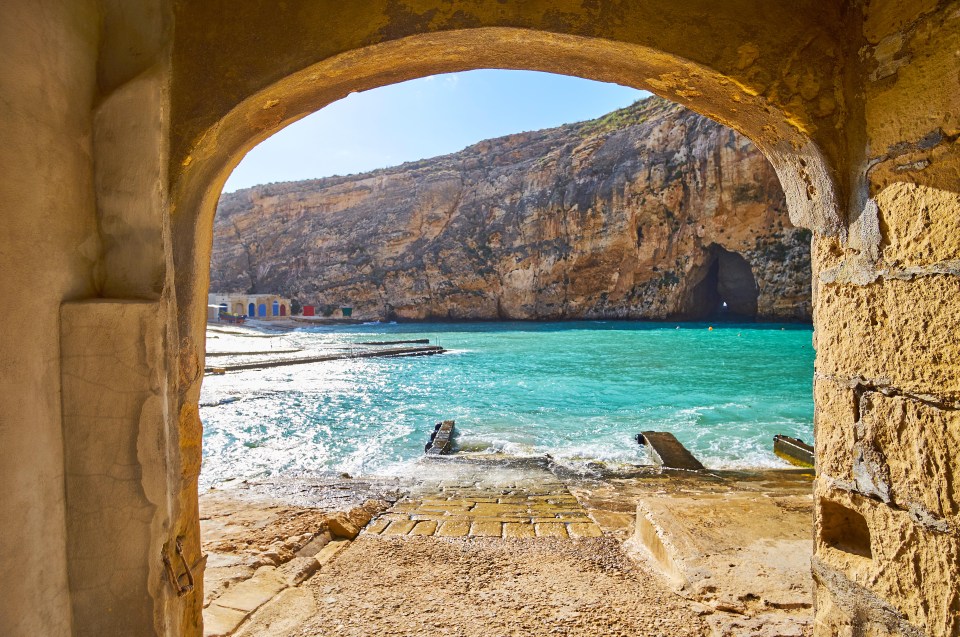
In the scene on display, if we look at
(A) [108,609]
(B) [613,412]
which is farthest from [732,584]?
(B) [613,412]

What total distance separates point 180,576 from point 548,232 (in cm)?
4199

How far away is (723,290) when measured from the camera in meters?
40.3

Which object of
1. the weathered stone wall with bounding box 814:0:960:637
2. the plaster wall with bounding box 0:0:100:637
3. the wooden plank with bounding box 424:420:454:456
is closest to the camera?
the plaster wall with bounding box 0:0:100:637

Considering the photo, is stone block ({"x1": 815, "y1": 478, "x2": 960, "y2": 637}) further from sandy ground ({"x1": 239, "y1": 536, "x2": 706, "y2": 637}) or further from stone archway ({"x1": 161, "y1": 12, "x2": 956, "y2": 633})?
sandy ground ({"x1": 239, "y1": 536, "x2": 706, "y2": 637})

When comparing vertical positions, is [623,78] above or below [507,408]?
above

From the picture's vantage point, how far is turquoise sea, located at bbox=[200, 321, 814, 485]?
7816 mm

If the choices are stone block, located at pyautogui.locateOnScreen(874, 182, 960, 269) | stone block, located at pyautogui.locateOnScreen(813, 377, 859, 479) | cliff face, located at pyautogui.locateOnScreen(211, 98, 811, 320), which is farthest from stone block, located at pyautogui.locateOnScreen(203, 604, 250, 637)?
cliff face, located at pyautogui.locateOnScreen(211, 98, 811, 320)

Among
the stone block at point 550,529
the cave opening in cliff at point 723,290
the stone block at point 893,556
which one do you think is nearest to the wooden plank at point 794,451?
the stone block at point 550,529

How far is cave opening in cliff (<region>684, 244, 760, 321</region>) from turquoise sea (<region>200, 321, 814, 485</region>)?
18947mm

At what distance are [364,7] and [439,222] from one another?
47.2 meters

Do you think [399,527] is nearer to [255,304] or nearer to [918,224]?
[918,224]

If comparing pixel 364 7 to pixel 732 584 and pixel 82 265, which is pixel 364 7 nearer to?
pixel 82 265

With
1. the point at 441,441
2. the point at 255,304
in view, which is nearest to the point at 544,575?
the point at 441,441

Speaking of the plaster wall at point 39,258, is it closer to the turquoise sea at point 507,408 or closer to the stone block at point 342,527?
the stone block at point 342,527
